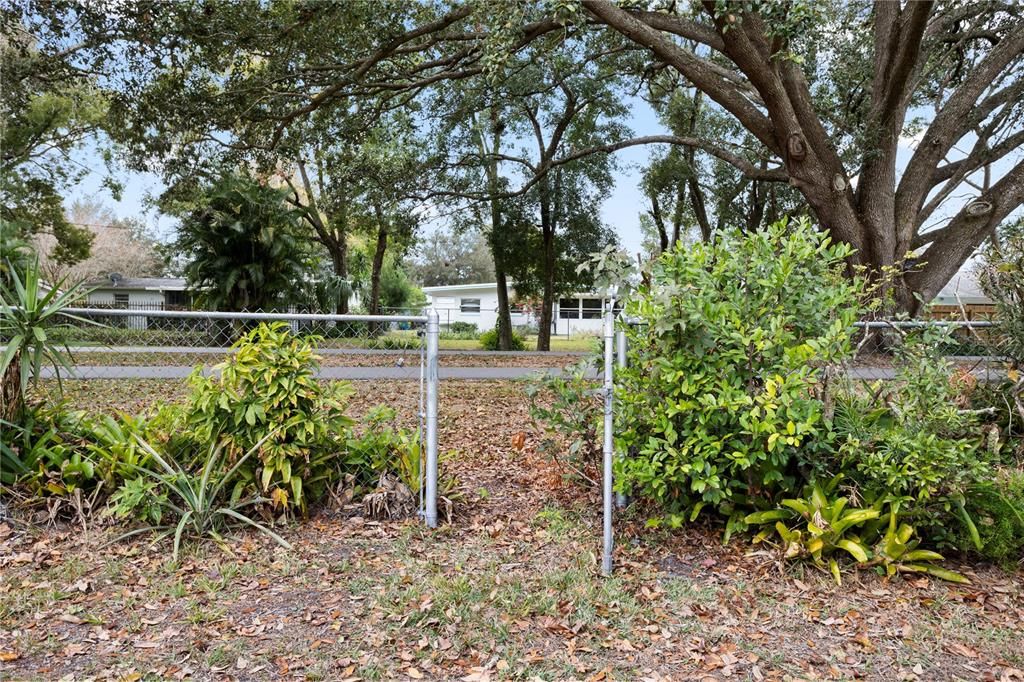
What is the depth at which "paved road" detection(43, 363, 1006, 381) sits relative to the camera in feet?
12.8

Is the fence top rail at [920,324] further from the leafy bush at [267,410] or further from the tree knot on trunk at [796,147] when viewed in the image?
the tree knot on trunk at [796,147]

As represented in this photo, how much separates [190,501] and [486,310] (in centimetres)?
2814

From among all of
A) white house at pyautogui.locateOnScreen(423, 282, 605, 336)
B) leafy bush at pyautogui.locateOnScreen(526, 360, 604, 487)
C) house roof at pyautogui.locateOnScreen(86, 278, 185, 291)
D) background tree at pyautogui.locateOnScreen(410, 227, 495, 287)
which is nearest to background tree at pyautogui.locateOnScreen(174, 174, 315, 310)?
white house at pyautogui.locateOnScreen(423, 282, 605, 336)

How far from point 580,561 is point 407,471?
4.09 feet

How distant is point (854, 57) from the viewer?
11.5m

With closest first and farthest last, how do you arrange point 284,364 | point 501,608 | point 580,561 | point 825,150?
point 501,608 < point 580,561 < point 284,364 < point 825,150

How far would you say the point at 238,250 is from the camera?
15.6 m

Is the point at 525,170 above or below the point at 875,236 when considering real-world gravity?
above

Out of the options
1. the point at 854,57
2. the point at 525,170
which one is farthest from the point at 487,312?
the point at 854,57

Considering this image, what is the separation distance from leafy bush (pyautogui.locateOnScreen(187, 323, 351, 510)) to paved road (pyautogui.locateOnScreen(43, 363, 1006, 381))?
307mm

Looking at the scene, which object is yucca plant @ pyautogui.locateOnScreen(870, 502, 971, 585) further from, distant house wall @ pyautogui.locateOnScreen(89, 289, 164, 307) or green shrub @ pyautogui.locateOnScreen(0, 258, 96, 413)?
distant house wall @ pyautogui.locateOnScreen(89, 289, 164, 307)

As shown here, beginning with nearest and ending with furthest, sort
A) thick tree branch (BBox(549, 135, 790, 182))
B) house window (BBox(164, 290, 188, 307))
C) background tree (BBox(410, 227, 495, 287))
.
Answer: thick tree branch (BBox(549, 135, 790, 182)) → house window (BBox(164, 290, 188, 307)) → background tree (BBox(410, 227, 495, 287))

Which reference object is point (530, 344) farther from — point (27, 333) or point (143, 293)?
point (143, 293)

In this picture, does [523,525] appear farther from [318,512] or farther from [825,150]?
[825,150]
